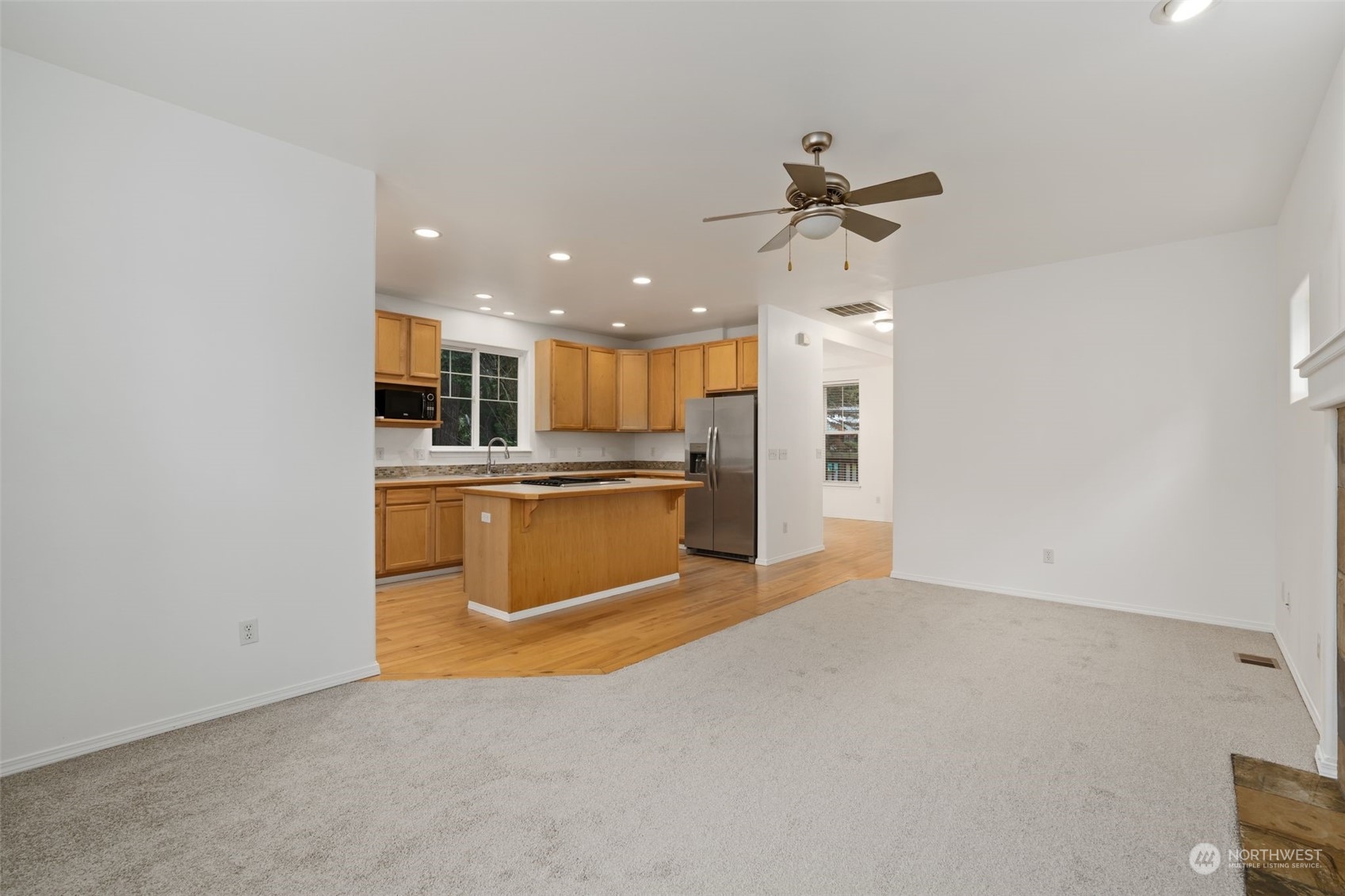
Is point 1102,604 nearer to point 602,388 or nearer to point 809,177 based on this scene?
point 809,177

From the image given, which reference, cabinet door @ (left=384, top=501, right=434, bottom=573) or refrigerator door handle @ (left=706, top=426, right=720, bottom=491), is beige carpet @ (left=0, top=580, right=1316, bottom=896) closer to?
cabinet door @ (left=384, top=501, right=434, bottom=573)

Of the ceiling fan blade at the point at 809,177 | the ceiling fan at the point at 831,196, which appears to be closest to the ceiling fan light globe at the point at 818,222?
the ceiling fan at the point at 831,196

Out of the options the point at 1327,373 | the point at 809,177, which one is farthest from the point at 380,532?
the point at 1327,373

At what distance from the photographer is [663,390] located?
7.44 meters

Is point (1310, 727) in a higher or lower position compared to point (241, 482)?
lower

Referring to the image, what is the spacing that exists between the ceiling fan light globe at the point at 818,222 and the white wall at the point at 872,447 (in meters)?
7.11

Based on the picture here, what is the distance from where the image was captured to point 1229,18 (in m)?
2.03

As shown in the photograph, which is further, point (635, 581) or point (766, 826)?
point (635, 581)

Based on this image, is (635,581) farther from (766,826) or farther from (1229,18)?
(1229,18)

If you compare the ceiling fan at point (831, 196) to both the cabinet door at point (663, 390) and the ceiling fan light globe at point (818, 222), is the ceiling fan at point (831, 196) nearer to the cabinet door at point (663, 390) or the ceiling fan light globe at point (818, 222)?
the ceiling fan light globe at point (818, 222)

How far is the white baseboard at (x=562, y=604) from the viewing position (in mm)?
4293

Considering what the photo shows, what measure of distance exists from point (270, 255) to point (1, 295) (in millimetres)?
902

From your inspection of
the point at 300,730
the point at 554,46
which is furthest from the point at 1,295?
the point at 554,46

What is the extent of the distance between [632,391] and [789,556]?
106 inches
